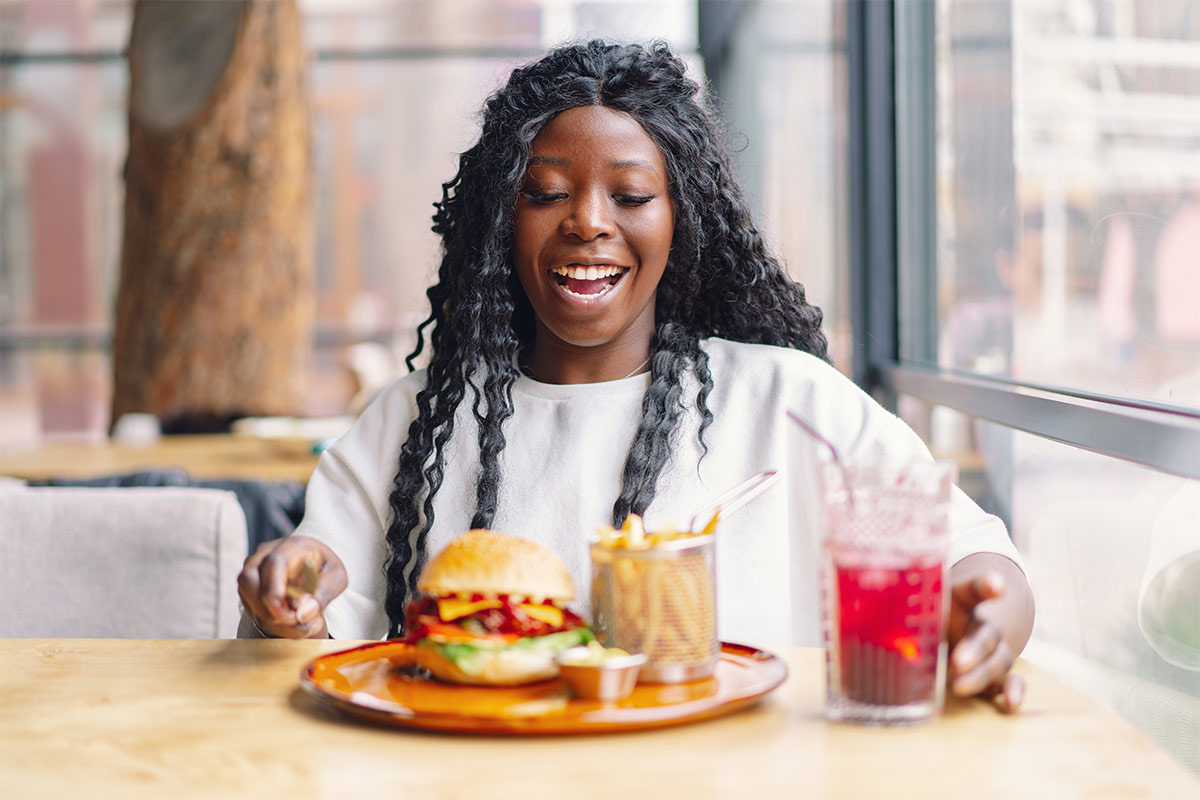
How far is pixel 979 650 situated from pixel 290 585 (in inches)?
24.5

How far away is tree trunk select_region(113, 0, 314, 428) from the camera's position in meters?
4.35

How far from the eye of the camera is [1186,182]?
1.59 meters

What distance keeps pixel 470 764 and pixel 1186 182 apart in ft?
4.00

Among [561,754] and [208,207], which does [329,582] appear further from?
[208,207]

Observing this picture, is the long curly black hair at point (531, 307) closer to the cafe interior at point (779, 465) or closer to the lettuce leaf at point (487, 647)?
the cafe interior at point (779, 465)

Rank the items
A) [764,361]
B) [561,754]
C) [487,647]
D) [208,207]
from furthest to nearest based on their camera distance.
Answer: [208,207] < [764,361] < [487,647] < [561,754]

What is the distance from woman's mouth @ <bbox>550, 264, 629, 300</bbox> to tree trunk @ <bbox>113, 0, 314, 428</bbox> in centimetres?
308

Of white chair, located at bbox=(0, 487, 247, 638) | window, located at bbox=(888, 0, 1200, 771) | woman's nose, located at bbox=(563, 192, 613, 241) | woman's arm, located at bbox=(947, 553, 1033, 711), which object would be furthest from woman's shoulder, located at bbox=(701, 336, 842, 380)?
white chair, located at bbox=(0, 487, 247, 638)

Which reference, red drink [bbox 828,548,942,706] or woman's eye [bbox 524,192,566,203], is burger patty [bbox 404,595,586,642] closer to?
red drink [bbox 828,548,942,706]

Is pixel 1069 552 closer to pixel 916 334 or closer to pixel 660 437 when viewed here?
pixel 660 437

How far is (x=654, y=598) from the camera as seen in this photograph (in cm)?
A: 94

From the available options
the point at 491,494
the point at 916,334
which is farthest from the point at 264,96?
the point at 491,494

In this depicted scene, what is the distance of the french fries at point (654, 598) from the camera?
3.07 feet

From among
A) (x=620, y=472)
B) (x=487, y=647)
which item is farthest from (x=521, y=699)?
(x=620, y=472)
